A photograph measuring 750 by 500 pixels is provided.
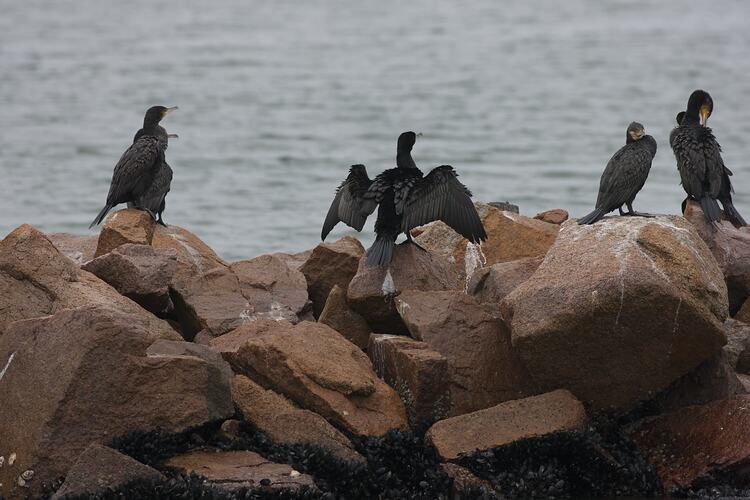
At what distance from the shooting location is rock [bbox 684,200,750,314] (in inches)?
326

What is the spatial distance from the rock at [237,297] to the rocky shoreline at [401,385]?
6 centimetres

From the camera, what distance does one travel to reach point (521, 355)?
6.82 metres

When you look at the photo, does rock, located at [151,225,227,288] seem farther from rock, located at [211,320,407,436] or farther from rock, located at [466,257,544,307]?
rock, located at [466,257,544,307]

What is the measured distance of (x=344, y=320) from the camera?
7.93 metres

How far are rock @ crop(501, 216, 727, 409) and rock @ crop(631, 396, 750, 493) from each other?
0.69 feet

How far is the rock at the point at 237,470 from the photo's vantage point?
600 centimetres

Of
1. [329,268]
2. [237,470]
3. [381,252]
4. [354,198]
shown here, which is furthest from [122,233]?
[237,470]

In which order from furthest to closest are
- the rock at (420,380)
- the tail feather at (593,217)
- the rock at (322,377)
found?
the tail feather at (593,217)
the rock at (420,380)
the rock at (322,377)

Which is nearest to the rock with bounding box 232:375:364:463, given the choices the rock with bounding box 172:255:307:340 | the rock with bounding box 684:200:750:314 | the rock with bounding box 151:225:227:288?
the rock with bounding box 172:255:307:340

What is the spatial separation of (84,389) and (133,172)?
4053 millimetres

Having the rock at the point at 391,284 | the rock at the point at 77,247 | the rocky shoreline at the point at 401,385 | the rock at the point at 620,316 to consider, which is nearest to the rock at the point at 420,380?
the rocky shoreline at the point at 401,385

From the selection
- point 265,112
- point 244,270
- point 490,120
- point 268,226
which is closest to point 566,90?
point 490,120

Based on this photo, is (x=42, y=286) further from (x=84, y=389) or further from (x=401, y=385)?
(x=401, y=385)

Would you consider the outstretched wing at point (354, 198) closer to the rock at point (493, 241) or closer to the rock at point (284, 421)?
the rock at point (493, 241)
